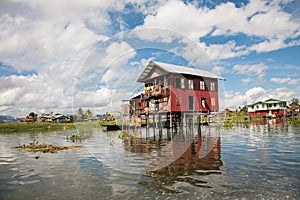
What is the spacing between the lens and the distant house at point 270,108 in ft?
239

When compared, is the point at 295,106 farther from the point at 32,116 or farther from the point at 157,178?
the point at 32,116

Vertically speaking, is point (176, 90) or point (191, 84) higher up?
point (191, 84)

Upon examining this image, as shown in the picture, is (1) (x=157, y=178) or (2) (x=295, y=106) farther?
(2) (x=295, y=106)

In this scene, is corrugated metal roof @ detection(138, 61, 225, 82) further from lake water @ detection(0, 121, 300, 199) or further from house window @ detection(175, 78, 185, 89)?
lake water @ detection(0, 121, 300, 199)

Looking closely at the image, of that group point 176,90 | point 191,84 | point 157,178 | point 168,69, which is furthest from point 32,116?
point 157,178

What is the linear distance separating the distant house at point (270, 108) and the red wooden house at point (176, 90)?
48.9 m

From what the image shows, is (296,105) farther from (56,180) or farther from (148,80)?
(56,180)

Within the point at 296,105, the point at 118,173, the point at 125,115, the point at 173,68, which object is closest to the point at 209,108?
the point at 173,68

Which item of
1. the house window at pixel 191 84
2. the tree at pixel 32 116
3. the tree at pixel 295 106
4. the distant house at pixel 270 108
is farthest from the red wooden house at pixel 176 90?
the tree at pixel 295 106

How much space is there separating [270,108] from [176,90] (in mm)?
59650

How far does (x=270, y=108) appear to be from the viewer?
7500cm

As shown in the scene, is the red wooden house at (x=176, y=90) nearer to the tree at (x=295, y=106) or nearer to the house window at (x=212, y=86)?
the house window at (x=212, y=86)

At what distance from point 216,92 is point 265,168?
25424 millimetres

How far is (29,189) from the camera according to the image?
8.09 m
